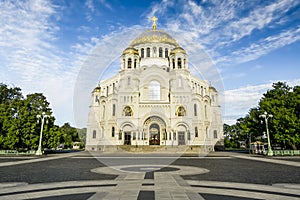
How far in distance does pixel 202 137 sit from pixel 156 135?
8.72 m

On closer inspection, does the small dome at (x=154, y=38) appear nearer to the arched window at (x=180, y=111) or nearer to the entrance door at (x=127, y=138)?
the arched window at (x=180, y=111)

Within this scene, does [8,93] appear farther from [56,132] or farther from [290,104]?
[290,104]

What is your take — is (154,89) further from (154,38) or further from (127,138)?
(154,38)

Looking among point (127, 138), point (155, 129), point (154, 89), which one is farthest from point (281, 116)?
point (127, 138)

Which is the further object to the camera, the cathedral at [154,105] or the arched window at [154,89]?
the arched window at [154,89]

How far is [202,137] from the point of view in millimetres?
38844

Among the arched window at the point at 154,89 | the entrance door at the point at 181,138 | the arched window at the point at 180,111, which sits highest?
the arched window at the point at 154,89

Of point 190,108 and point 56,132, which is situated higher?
point 190,108

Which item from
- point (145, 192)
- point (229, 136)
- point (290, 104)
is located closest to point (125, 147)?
point (290, 104)

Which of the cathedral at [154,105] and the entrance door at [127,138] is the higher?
the cathedral at [154,105]

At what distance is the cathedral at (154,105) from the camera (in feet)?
124

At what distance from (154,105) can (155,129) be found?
4.53 m

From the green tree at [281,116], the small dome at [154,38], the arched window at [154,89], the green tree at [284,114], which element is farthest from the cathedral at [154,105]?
the green tree at [284,114]

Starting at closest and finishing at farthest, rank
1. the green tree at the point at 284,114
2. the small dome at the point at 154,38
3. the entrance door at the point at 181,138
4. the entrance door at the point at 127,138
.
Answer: the green tree at the point at 284,114 → the entrance door at the point at 181,138 → the entrance door at the point at 127,138 → the small dome at the point at 154,38
